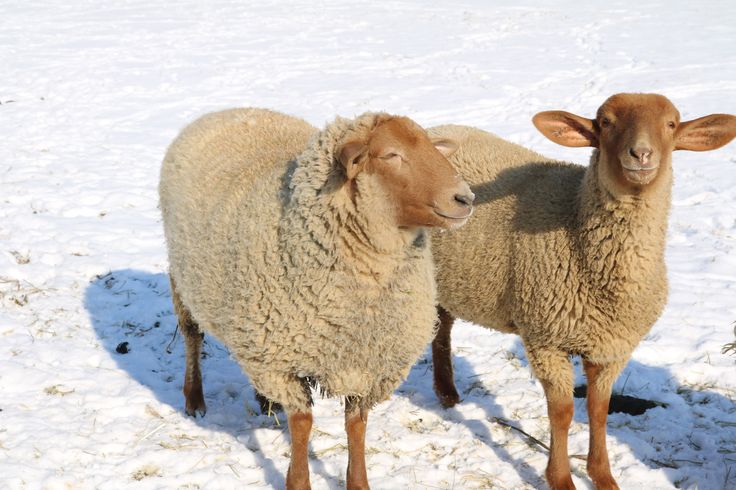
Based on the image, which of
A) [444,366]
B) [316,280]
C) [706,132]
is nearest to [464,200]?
[316,280]

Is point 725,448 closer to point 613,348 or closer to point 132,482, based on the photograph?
point 613,348

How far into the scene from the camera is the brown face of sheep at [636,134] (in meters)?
3.69

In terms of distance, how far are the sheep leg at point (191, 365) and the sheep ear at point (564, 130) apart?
2.56m

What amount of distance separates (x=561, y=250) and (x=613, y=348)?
597 mm

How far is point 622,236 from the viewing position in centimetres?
397

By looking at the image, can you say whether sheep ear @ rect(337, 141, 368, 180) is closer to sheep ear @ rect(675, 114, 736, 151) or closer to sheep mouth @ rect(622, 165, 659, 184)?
sheep mouth @ rect(622, 165, 659, 184)

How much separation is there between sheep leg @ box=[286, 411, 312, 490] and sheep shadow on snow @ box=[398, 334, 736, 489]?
1.29 meters

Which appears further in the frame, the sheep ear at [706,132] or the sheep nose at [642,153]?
the sheep ear at [706,132]

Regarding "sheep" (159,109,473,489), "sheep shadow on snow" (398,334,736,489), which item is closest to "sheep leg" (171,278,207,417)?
"sheep" (159,109,473,489)

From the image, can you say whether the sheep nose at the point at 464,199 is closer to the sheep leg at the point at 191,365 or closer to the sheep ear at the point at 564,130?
the sheep ear at the point at 564,130

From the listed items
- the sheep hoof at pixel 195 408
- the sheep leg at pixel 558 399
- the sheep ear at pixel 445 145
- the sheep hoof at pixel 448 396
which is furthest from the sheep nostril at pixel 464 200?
the sheep hoof at pixel 195 408

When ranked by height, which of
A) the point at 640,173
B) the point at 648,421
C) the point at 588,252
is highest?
the point at 640,173

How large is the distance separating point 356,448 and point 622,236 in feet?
5.90

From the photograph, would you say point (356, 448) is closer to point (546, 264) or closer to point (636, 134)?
point (546, 264)
